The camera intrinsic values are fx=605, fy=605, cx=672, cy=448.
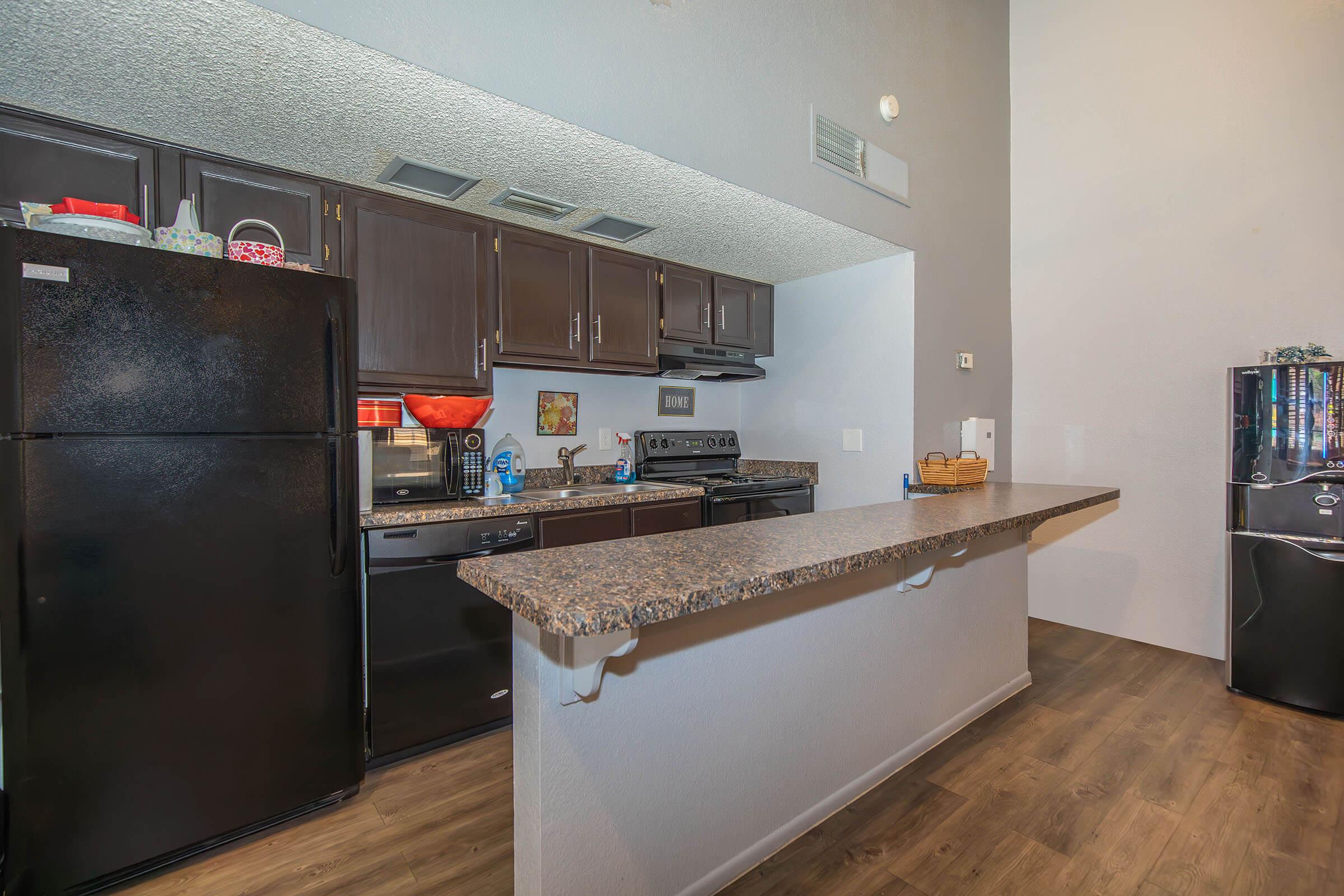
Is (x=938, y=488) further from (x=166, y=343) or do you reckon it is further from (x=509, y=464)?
(x=166, y=343)

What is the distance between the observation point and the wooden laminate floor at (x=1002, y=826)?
1.61 meters

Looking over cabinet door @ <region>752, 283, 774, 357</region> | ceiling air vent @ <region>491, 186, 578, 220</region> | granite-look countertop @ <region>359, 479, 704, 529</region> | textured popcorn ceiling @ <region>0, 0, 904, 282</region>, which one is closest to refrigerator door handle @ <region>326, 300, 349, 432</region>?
granite-look countertop @ <region>359, 479, 704, 529</region>

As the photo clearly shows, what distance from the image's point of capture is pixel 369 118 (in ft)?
6.10

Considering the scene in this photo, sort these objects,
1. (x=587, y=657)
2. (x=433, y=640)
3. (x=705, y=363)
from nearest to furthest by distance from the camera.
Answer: (x=587, y=657) < (x=433, y=640) < (x=705, y=363)

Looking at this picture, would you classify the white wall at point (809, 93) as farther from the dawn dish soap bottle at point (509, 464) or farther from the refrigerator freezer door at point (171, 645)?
the dawn dish soap bottle at point (509, 464)

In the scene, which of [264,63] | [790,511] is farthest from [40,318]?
[790,511]

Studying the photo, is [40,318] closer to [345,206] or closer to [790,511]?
[345,206]

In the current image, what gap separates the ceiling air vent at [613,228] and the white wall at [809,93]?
673 mm

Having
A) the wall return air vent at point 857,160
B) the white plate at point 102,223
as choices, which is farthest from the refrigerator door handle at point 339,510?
the wall return air vent at point 857,160

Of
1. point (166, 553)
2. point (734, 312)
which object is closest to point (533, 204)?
point (734, 312)

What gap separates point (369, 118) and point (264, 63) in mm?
314

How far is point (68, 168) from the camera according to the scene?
1796 millimetres

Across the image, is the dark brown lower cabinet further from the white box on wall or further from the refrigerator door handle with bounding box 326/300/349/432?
the white box on wall

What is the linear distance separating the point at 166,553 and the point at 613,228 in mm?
2136
